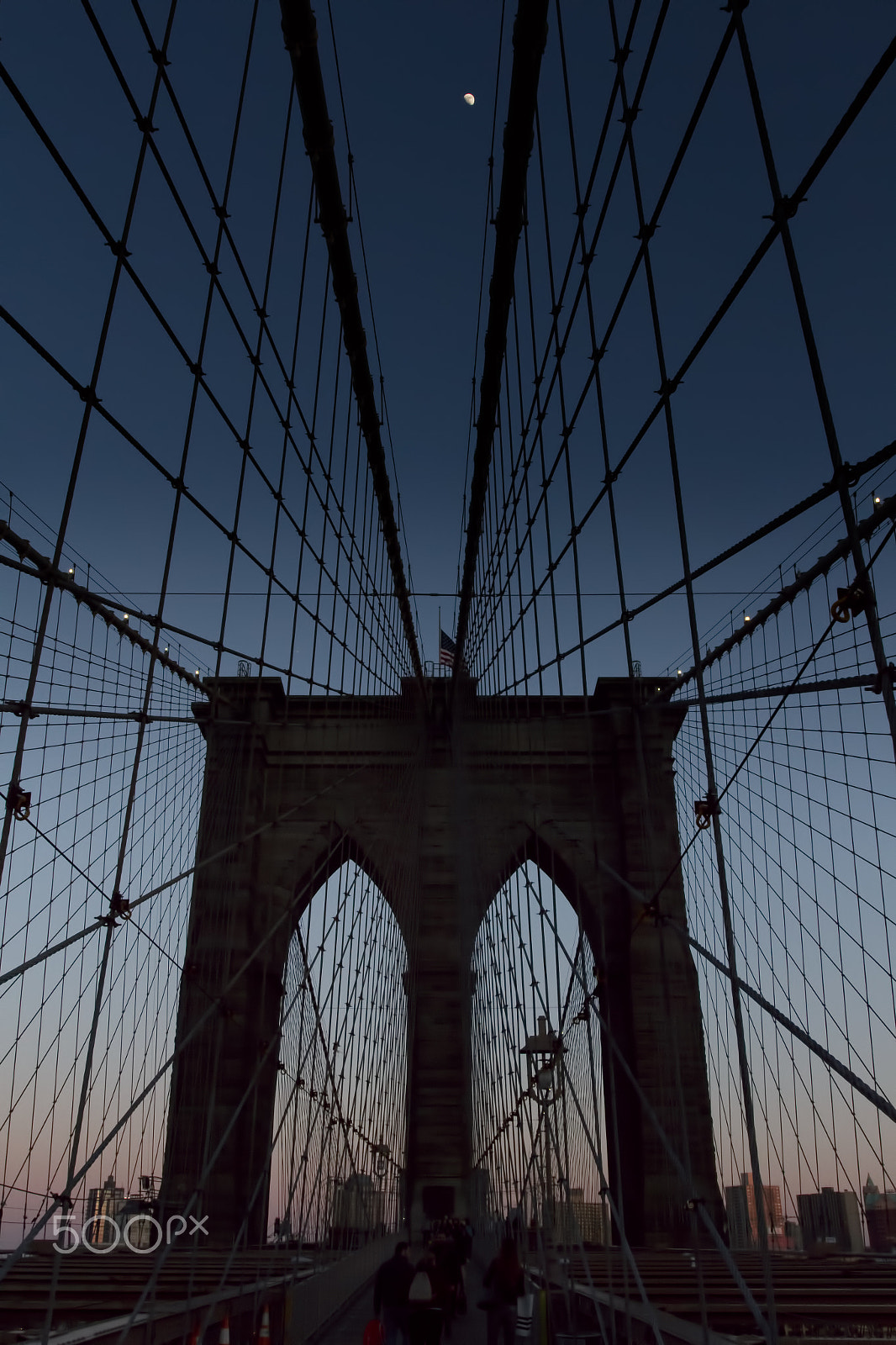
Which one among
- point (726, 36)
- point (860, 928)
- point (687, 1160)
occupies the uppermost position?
point (726, 36)

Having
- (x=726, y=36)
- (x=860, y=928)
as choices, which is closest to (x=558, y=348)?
(x=726, y=36)

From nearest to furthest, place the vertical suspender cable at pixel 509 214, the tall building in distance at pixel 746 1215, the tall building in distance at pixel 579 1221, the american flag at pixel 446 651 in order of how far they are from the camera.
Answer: the tall building in distance at pixel 579 1221
the vertical suspender cable at pixel 509 214
the tall building in distance at pixel 746 1215
the american flag at pixel 446 651

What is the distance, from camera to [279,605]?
29125mm

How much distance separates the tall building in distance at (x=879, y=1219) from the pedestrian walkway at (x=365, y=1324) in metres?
3.60

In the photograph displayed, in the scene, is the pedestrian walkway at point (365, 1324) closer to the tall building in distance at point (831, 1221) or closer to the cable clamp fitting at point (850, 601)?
the tall building in distance at point (831, 1221)

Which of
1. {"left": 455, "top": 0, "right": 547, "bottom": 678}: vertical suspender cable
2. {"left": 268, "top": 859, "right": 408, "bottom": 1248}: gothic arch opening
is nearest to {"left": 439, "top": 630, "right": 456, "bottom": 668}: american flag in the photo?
{"left": 455, "top": 0, "right": 547, "bottom": 678}: vertical suspender cable

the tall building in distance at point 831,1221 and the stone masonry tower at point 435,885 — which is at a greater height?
the stone masonry tower at point 435,885

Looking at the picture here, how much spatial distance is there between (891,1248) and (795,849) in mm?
6000

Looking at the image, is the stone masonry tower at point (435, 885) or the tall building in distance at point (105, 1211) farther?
the stone masonry tower at point (435, 885)

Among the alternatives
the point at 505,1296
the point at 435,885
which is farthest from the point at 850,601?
the point at 435,885

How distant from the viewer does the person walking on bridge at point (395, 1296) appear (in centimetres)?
700

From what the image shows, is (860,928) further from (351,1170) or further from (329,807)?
(329,807)

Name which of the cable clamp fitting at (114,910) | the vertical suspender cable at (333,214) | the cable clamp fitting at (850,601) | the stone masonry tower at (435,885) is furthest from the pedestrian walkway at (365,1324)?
the vertical suspender cable at (333,214)

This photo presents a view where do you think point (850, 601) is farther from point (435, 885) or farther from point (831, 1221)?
point (435, 885)
